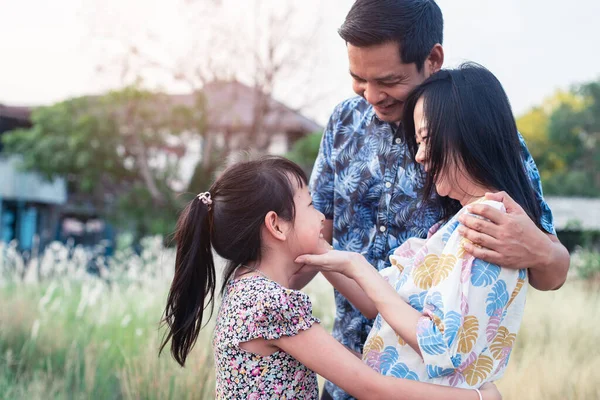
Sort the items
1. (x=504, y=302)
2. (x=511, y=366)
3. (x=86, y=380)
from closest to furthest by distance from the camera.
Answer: (x=504, y=302) < (x=86, y=380) < (x=511, y=366)

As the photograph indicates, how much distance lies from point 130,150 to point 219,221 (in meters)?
19.6

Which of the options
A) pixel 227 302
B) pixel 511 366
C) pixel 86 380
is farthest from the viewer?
pixel 511 366

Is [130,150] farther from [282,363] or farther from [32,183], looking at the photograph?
[282,363]

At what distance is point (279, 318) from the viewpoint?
196 cm

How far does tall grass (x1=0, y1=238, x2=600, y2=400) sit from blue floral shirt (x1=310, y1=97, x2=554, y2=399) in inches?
36.3

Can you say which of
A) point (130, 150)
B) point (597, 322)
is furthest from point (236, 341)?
point (130, 150)

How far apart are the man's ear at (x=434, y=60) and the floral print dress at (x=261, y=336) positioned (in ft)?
3.47

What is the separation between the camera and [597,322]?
5875mm

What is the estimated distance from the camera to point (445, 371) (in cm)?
181

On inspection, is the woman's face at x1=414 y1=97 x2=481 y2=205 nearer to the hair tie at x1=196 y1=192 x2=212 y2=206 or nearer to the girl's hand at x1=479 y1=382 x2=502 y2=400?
the girl's hand at x1=479 y1=382 x2=502 y2=400

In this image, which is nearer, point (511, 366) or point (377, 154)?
point (377, 154)

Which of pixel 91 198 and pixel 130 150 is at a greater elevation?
pixel 130 150

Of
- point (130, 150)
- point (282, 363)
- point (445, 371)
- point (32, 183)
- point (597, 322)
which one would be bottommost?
point (32, 183)

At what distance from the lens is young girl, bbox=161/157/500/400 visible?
1924 mm
